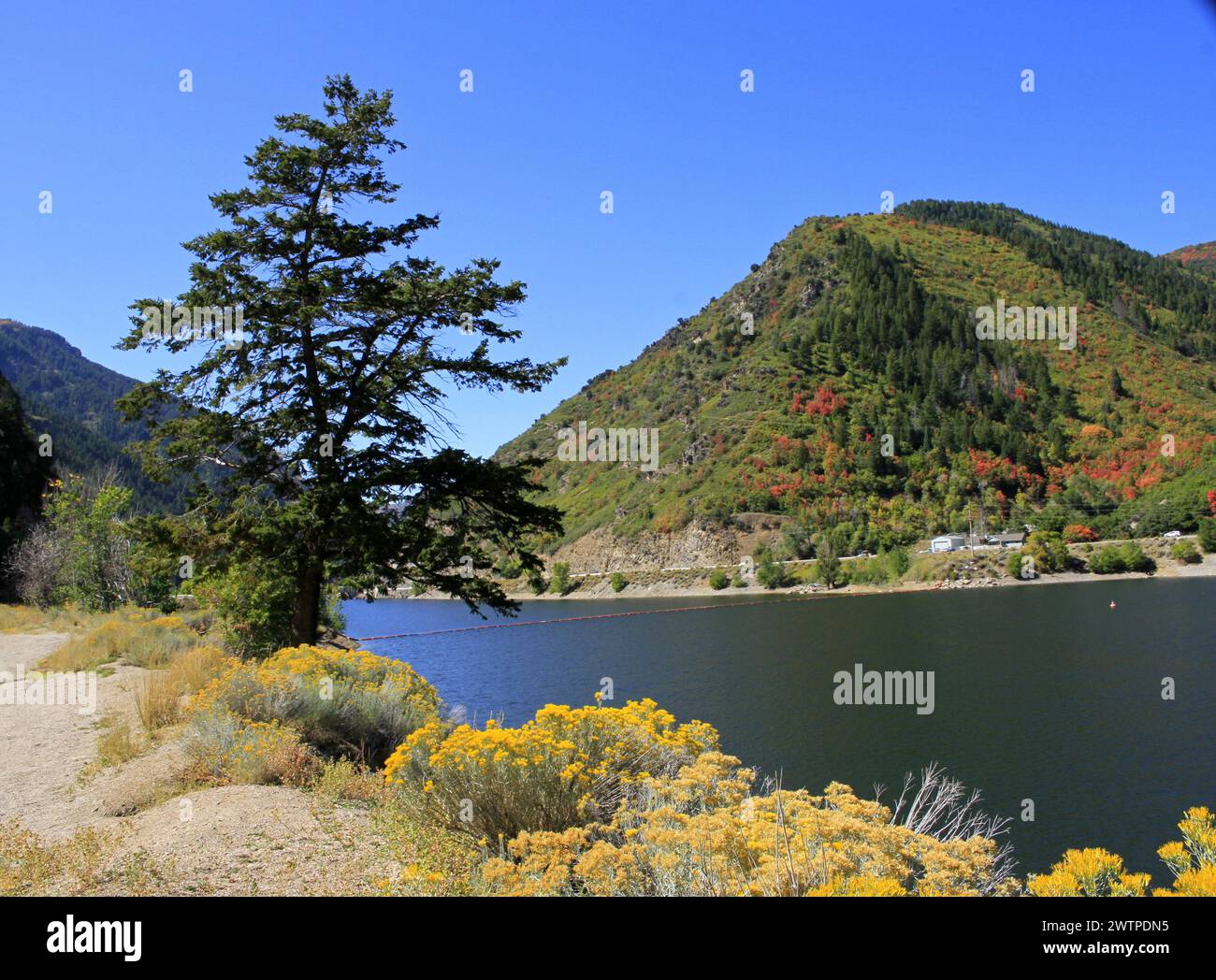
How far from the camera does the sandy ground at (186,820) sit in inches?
213

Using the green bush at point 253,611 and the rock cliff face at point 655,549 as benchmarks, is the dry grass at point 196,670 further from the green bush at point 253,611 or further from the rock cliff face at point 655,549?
the rock cliff face at point 655,549

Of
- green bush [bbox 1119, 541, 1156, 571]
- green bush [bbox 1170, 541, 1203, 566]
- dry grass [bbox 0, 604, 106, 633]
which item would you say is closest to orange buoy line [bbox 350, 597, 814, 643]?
dry grass [bbox 0, 604, 106, 633]

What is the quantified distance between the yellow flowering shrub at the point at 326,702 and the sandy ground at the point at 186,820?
0.85m

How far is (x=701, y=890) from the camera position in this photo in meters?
4.40

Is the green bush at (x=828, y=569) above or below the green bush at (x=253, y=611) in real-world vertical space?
below

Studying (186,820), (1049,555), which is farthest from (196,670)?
(1049,555)

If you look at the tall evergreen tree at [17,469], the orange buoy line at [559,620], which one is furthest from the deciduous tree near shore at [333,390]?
the tall evergreen tree at [17,469]

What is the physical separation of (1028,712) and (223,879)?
2361 cm

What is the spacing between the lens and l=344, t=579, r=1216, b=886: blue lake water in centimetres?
1650

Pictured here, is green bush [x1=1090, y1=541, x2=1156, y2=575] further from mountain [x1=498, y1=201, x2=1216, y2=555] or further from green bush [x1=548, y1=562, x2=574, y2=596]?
green bush [x1=548, y1=562, x2=574, y2=596]

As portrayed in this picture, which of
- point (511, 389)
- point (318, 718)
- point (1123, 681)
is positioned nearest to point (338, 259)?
point (511, 389)

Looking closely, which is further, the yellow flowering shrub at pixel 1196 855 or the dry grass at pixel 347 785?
the dry grass at pixel 347 785

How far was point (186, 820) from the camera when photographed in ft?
21.7

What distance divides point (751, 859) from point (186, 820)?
4668 millimetres
